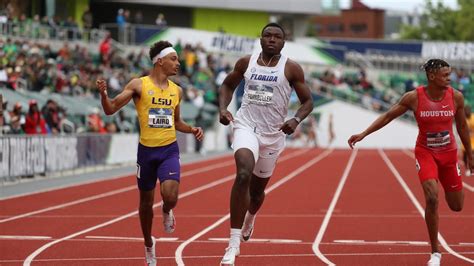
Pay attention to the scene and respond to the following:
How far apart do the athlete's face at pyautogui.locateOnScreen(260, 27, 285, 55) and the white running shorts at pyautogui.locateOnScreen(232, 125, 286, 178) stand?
0.78m

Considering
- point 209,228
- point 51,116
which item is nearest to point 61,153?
point 51,116

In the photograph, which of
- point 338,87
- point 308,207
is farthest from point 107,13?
point 308,207

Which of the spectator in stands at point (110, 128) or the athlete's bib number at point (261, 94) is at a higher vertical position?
the athlete's bib number at point (261, 94)

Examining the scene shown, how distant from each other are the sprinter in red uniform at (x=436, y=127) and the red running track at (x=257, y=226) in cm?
77

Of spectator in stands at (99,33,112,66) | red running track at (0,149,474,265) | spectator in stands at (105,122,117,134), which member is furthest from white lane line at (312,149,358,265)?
spectator in stands at (99,33,112,66)

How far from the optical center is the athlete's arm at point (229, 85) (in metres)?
11.8

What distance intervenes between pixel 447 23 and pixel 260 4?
34078 millimetres

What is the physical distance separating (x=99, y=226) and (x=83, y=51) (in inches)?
976

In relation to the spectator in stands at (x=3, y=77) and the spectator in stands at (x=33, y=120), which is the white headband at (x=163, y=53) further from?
the spectator in stands at (x=3, y=77)

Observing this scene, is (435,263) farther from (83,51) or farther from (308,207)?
(83,51)

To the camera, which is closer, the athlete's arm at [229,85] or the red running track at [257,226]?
the athlete's arm at [229,85]

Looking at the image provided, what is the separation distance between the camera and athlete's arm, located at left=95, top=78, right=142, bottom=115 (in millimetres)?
10848

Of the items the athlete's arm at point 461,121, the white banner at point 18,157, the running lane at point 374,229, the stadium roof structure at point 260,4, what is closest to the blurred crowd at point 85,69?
the white banner at point 18,157

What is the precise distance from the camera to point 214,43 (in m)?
58.2
